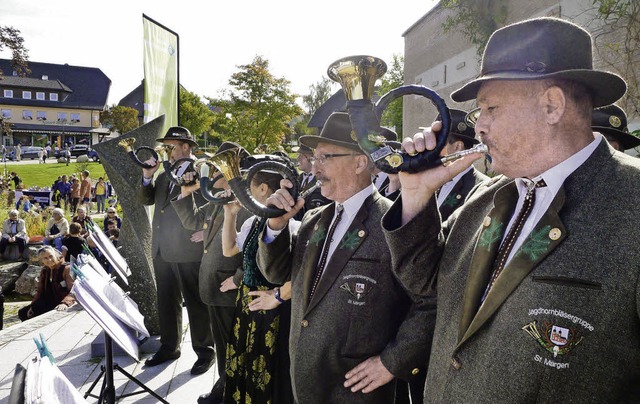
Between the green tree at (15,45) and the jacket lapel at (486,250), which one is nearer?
the jacket lapel at (486,250)

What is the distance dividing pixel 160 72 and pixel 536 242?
246 inches

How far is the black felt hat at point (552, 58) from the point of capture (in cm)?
148

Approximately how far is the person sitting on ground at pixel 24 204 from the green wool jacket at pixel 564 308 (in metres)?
20.8

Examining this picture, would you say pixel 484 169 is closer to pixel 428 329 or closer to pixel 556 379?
pixel 428 329

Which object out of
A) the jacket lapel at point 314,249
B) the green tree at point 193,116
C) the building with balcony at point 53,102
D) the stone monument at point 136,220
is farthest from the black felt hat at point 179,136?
the building with balcony at point 53,102

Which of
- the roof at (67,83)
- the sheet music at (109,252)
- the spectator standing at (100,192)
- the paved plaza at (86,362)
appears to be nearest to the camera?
the sheet music at (109,252)

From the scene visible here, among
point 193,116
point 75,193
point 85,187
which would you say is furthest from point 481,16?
point 193,116

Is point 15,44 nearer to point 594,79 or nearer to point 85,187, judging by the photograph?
point 85,187

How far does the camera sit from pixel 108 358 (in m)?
3.54

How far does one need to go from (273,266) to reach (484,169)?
775 centimetres

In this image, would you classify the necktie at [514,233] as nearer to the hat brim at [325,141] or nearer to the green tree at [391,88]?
the hat brim at [325,141]

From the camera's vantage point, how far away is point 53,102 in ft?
247

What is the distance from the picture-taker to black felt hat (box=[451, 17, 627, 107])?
148 cm

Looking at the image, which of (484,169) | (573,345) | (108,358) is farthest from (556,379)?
(484,169)
